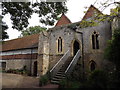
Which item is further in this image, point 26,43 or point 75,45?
point 26,43

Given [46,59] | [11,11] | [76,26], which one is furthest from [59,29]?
[11,11]

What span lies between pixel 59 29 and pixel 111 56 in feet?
29.0

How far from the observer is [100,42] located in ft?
40.2

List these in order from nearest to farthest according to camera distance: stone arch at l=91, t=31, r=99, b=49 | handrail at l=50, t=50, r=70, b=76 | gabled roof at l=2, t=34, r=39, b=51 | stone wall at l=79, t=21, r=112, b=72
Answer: handrail at l=50, t=50, r=70, b=76, stone wall at l=79, t=21, r=112, b=72, stone arch at l=91, t=31, r=99, b=49, gabled roof at l=2, t=34, r=39, b=51

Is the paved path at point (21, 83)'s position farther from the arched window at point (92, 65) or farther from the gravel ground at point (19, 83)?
the arched window at point (92, 65)

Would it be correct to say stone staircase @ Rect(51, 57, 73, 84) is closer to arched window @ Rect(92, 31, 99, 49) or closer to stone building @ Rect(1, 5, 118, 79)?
stone building @ Rect(1, 5, 118, 79)

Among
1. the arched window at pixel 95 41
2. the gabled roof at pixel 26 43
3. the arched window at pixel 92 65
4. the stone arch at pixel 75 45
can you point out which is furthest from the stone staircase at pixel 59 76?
the gabled roof at pixel 26 43

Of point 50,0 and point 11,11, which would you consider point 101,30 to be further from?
point 11,11

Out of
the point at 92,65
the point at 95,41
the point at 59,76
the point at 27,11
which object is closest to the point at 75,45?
→ the point at 95,41

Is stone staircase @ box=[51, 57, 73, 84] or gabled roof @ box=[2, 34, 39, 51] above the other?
gabled roof @ box=[2, 34, 39, 51]

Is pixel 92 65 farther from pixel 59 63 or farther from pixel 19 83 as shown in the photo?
pixel 19 83

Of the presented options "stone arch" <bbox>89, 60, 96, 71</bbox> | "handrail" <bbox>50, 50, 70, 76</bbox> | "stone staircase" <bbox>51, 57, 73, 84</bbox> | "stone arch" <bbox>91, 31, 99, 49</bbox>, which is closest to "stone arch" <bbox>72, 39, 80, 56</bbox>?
"handrail" <bbox>50, 50, 70, 76</bbox>

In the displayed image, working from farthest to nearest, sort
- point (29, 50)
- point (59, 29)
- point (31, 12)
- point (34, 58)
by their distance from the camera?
point (29, 50)
point (34, 58)
point (59, 29)
point (31, 12)

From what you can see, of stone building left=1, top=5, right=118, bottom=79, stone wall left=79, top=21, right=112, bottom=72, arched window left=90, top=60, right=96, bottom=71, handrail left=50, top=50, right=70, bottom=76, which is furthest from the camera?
arched window left=90, top=60, right=96, bottom=71
